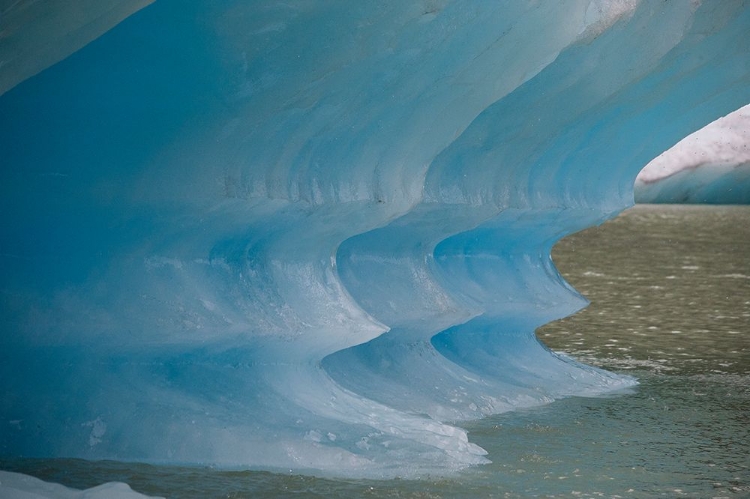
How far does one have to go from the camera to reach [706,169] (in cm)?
3077

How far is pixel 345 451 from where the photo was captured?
14.8ft

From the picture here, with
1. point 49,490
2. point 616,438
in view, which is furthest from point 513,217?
point 49,490

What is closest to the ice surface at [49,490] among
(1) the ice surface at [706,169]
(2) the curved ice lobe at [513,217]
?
(2) the curved ice lobe at [513,217]

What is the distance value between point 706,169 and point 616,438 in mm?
26920

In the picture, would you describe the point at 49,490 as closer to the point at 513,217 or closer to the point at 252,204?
the point at 252,204

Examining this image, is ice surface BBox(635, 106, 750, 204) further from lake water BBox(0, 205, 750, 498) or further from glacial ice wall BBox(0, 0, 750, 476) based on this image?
glacial ice wall BBox(0, 0, 750, 476)

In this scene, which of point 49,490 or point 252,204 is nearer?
point 49,490

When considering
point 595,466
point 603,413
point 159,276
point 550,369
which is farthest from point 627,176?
point 159,276

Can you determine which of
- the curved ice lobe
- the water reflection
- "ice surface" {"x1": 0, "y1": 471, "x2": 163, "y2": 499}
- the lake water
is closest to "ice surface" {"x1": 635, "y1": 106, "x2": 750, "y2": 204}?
the water reflection

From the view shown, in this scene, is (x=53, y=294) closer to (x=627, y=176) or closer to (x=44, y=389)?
(x=44, y=389)

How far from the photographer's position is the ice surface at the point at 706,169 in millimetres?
28547

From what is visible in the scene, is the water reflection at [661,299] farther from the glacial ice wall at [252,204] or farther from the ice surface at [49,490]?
the ice surface at [49,490]

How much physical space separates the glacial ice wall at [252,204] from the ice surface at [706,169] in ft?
73.5

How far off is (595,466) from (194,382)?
1692mm
